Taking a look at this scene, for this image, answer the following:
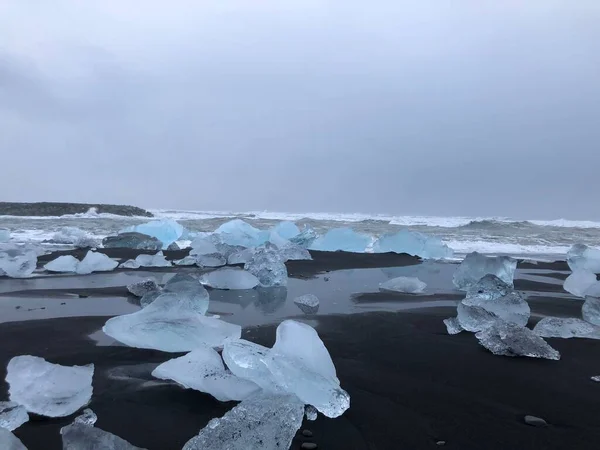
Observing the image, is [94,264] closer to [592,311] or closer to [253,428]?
[253,428]

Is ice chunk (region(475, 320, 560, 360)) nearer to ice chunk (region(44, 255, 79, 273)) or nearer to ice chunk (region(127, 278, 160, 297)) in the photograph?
ice chunk (region(127, 278, 160, 297))

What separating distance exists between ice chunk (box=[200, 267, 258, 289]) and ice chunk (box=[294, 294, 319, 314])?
1.73ft

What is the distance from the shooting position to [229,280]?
3.17m

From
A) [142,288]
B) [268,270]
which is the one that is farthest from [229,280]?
[142,288]

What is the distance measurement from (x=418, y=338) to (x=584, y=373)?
62 centimetres

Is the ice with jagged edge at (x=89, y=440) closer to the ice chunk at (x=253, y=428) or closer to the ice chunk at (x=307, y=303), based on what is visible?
the ice chunk at (x=253, y=428)

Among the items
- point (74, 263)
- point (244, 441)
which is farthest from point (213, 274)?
point (244, 441)

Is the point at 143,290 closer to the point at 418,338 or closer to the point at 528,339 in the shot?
the point at 418,338

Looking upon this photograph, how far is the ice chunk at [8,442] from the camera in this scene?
0.95 metres

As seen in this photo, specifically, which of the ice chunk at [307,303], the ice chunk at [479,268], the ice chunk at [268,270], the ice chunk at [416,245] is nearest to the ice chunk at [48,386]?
the ice chunk at [307,303]

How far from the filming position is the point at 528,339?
1773 millimetres

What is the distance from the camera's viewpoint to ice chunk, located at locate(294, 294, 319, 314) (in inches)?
101

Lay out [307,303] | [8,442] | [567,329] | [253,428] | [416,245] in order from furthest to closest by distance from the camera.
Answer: [416,245] → [307,303] → [567,329] → [253,428] → [8,442]

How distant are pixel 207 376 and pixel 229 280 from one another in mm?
1868
